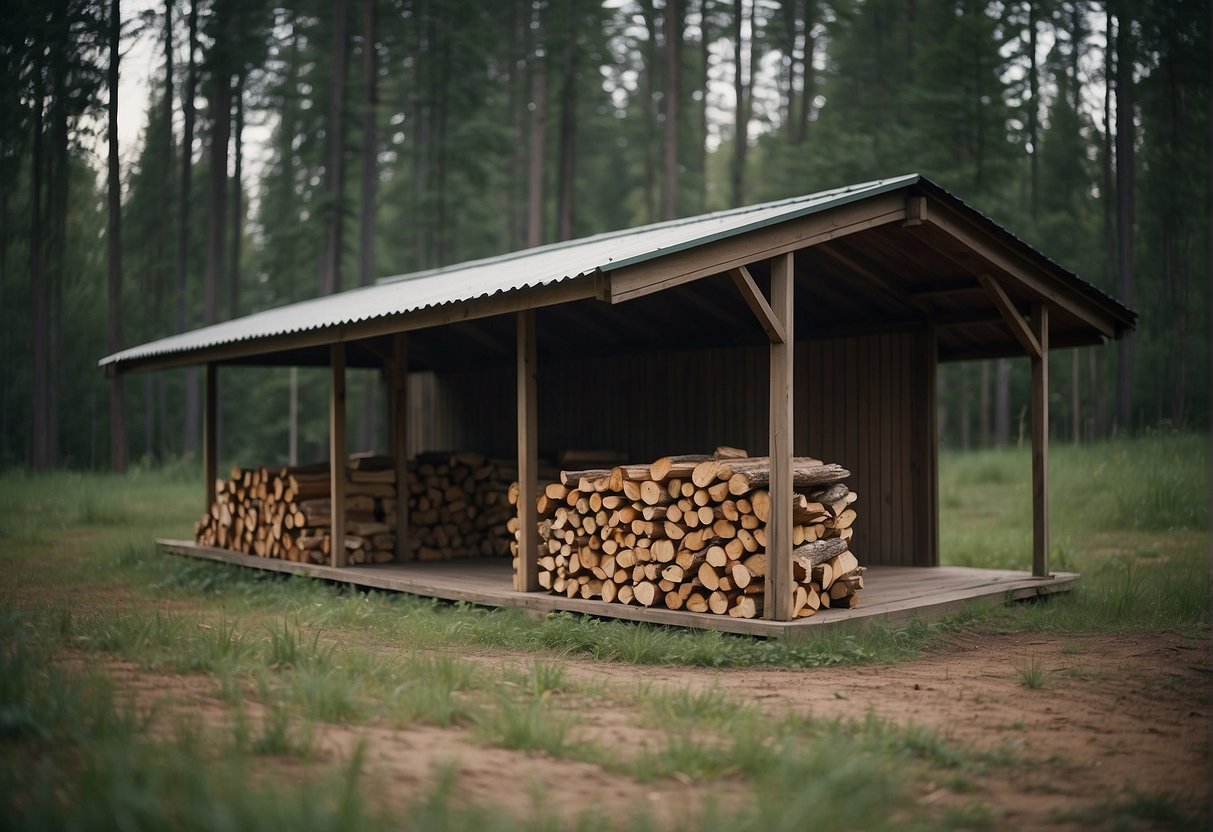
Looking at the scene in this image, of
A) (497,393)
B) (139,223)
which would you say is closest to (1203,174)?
(497,393)

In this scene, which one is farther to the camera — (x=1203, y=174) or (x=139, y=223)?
(x=139, y=223)

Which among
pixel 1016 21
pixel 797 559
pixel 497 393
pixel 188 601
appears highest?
pixel 1016 21

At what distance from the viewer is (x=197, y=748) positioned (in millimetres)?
3844

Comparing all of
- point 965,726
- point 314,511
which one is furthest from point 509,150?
point 965,726

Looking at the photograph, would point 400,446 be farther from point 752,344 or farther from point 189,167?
point 189,167

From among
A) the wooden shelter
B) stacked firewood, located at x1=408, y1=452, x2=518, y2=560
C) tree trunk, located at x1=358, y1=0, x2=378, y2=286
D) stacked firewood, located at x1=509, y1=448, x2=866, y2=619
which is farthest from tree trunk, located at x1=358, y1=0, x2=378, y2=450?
stacked firewood, located at x1=509, y1=448, x2=866, y2=619

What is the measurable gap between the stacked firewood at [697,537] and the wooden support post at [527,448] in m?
0.16

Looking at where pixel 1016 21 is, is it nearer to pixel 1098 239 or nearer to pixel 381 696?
pixel 1098 239

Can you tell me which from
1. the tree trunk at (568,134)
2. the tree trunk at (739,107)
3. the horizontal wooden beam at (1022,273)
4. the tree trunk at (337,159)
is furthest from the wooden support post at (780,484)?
the tree trunk at (739,107)

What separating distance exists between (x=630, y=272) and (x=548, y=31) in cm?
2095

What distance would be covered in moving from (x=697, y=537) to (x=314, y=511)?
16.0 ft

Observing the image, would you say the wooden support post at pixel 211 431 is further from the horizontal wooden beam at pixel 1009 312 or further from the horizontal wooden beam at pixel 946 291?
the horizontal wooden beam at pixel 1009 312

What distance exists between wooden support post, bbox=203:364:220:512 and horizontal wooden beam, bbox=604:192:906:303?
23.6 feet

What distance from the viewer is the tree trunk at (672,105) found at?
23125 mm
